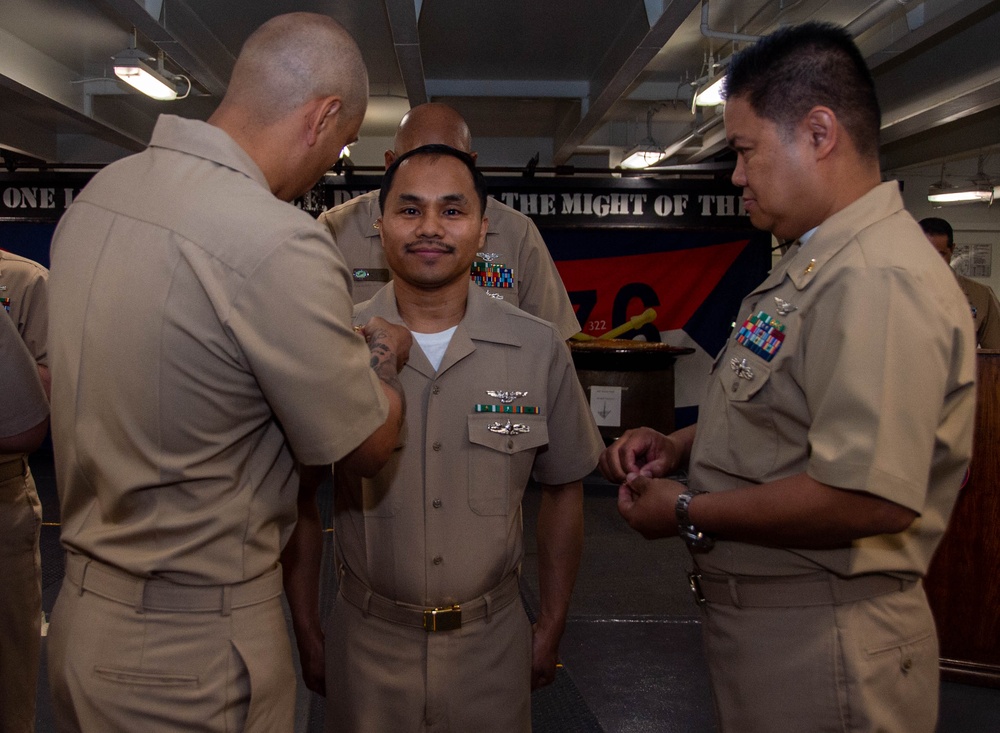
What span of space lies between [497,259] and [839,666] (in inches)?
80.7

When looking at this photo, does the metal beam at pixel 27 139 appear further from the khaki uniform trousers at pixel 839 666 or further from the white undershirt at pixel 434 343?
the khaki uniform trousers at pixel 839 666

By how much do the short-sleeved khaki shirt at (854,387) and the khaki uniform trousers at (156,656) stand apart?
840mm

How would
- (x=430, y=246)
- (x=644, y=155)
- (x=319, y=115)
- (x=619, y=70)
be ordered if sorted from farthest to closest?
(x=644, y=155) → (x=619, y=70) → (x=430, y=246) → (x=319, y=115)

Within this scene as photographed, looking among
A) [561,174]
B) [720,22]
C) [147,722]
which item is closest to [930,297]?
[147,722]

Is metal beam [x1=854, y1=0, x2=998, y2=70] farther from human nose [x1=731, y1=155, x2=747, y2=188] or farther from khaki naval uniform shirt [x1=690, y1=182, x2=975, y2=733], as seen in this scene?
khaki naval uniform shirt [x1=690, y1=182, x2=975, y2=733]

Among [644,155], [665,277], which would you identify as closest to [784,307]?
[644,155]

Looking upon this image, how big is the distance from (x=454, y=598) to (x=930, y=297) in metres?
1.06

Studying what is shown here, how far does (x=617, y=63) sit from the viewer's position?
21.7 feet

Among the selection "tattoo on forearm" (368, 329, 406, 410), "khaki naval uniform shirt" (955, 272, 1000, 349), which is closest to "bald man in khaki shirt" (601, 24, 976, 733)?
"tattoo on forearm" (368, 329, 406, 410)

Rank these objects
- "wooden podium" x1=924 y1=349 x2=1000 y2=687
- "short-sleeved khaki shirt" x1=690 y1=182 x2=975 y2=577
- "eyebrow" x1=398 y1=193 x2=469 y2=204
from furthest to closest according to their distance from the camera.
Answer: "wooden podium" x1=924 y1=349 x2=1000 y2=687 → "eyebrow" x1=398 y1=193 x2=469 y2=204 → "short-sleeved khaki shirt" x1=690 y1=182 x2=975 y2=577

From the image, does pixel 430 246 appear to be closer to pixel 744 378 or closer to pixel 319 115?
pixel 319 115

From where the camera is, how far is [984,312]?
646cm

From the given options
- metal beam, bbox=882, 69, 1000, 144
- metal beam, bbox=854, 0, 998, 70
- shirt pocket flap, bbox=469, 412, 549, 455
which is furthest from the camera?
metal beam, bbox=882, 69, 1000, 144

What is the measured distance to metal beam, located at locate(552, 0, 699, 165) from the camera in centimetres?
485
